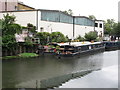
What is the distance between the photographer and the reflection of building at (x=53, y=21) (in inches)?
907

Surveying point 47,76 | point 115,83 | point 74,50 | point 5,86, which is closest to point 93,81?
point 115,83

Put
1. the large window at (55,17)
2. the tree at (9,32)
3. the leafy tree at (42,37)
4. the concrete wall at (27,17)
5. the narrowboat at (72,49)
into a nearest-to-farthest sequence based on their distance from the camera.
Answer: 1. the tree at (9,32)
2. the narrowboat at (72,49)
3. the leafy tree at (42,37)
4. the concrete wall at (27,17)
5. the large window at (55,17)

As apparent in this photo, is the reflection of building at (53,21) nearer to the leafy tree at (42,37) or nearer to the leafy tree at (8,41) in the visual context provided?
the leafy tree at (42,37)

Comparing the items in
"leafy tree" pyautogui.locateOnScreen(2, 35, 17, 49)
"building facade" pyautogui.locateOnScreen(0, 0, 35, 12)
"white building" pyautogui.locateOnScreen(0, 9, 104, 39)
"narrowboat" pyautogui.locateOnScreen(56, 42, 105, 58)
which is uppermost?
"building facade" pyautogui.locateOnScreen(0, 0, 35, 12)

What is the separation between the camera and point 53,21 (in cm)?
2519

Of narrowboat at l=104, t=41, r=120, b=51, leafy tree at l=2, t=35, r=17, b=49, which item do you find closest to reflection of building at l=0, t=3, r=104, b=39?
narrowboat at l=104, t=41, r=120, b=51

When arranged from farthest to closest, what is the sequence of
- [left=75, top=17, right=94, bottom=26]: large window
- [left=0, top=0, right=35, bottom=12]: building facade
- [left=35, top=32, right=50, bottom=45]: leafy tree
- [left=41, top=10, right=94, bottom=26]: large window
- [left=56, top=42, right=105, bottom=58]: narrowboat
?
1. [left=75, top=17, right=94, bottom=26]: large window
2. [left=0, top=0, right=35, bottom=12]: building facade
3. [left=41, top=10, right=94, bottom=26]: large window
4. [left=35, top=32, right=50, bottom=45]: leafy tree
5. [left=56, top=42, right=105, bottom=58]: narrowboat

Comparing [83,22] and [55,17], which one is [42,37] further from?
[83,22]

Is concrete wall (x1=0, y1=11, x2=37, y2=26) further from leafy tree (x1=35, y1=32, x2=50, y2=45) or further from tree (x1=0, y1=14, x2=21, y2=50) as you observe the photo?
tree (x1=0, y1=14, x2=21, y2=50)

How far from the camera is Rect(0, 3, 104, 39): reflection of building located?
23.0 m

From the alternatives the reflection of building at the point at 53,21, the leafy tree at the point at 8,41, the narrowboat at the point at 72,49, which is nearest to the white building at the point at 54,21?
the reflection of building at the point at 53,21

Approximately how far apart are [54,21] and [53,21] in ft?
0.71

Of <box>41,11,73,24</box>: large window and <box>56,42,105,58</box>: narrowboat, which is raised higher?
<box>41,11,73,24</box>: large window

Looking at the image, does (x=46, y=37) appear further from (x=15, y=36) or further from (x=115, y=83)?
(x=115, y=83)
